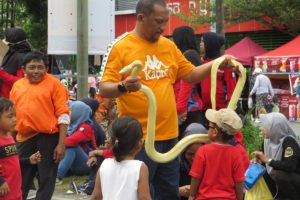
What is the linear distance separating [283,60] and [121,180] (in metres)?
16.8

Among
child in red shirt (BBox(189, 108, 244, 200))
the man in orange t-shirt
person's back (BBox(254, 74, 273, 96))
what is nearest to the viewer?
the man in orange t-shirt

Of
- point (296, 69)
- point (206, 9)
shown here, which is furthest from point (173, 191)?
point (206, 9)

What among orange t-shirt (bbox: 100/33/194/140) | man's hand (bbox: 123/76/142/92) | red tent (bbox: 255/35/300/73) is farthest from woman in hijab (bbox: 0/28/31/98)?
red tent (bbox: 255/35/300/73)

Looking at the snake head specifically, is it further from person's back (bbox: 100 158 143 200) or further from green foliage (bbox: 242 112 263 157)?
green foliage (bbox: 242 112 263 157)

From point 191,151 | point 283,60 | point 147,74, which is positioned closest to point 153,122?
point 147,74

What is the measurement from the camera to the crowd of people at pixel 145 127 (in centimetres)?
364

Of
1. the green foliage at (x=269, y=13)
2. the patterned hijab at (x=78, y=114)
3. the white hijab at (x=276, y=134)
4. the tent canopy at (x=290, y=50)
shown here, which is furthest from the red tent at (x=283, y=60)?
the white hijab at (x=276, y=134)

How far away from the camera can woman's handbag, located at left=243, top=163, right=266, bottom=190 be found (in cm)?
616

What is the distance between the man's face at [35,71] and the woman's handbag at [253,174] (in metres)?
2.29

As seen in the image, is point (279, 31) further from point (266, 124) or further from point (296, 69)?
point (266, 124)

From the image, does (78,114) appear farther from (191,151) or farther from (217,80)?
(191,151)

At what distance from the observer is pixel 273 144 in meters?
6.41

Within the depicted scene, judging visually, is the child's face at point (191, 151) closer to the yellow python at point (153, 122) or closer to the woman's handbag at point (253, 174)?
the yellow python at point (153, 122)

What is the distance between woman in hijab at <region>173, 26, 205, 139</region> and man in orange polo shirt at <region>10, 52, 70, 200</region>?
1125 mm
